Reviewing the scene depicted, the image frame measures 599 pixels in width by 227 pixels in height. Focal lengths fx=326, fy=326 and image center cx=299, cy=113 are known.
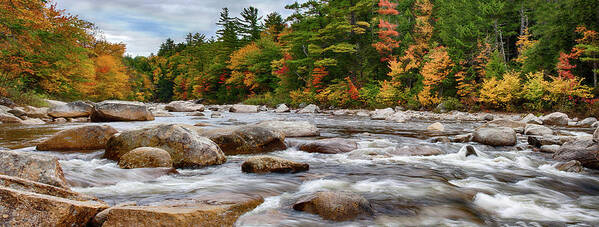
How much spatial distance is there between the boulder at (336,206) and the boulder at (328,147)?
11.6 ft

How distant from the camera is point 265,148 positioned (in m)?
6.96

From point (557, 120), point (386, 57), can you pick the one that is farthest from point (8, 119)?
point (386, 57)

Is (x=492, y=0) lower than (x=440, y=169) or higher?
higher

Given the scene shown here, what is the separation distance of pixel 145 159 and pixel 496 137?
7802 millimetres

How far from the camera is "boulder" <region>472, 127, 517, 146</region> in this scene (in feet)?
26.0

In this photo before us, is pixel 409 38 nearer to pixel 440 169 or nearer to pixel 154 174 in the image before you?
pixel 440 169

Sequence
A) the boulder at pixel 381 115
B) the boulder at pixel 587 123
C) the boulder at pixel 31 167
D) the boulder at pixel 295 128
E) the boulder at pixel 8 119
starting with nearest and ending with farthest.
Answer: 1. the boulder at pixel 31 167
2. the boulder at pixel 295 128
3. the boulder at pixel 8 119
4. the boulder at pixel 587 123
5. the boulder at pixel 381 115

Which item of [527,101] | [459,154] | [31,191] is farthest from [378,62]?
[31,191]

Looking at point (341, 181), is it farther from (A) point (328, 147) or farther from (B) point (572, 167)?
(B) point (572, 167)

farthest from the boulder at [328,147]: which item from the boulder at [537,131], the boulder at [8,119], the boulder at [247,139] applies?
the boulder at [8,119]

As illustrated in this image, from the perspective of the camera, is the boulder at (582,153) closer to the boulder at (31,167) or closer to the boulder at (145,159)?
the boulder at (145,159)

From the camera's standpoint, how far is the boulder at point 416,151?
6641 mm

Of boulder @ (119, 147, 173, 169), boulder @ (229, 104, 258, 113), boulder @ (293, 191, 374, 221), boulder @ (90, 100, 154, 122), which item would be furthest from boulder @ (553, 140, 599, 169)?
boulder @ (229, 104, 258, 113)

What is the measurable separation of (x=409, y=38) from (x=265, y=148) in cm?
2258
